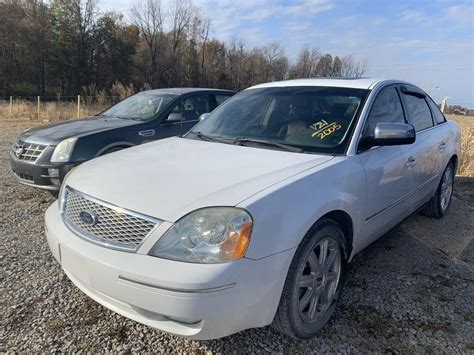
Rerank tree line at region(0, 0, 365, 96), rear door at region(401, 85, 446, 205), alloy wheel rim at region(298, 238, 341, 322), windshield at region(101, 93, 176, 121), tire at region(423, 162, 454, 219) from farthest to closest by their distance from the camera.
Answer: tree line at region(0, 0, 365, 96) → windshield at region(101, 93, 176, 121) → tire at region(423, 162, 454, 219) → rear door at region(401, 85, 446, 205) → alloy wheel rim at region(298, 238, 341, 322)

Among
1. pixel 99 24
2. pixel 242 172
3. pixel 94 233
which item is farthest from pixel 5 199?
pixel 99 24

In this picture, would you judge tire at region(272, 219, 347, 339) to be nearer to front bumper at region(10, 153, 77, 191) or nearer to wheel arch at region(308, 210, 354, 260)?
wheel arch at region(308, 210, 354, 260)

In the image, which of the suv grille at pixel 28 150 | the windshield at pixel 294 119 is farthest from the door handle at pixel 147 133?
the windshield at pixel 294 119

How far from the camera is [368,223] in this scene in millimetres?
2811

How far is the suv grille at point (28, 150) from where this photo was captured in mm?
4555

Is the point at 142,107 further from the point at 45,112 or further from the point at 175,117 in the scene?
the point at 45,112

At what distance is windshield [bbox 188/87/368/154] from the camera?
2.83 metres

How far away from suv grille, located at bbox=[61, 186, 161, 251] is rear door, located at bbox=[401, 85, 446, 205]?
2513 millimetres

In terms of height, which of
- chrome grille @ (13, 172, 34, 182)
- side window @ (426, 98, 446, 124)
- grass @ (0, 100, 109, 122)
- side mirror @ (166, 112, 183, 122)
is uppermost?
side window @ (426, 98, 446, 124)

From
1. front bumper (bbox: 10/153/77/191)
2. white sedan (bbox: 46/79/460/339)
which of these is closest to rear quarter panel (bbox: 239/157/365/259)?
white sedan (bbox: 46/79/460/339)

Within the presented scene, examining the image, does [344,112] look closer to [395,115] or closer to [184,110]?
[395,115]

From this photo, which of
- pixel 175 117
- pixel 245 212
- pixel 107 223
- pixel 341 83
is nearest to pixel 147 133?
pixel 175 117

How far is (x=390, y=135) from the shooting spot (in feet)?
8.81

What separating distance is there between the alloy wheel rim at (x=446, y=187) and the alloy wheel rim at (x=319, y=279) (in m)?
2.81
